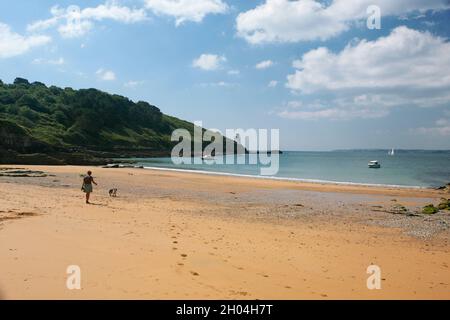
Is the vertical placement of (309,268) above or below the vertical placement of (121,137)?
below

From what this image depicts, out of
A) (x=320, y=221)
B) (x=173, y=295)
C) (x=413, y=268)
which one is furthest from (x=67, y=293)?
(x=320, y=221)

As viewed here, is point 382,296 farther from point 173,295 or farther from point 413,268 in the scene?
point 173,295

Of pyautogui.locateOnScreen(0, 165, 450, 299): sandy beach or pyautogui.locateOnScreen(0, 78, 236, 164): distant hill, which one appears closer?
pyautogui.locateOnScreen(0, 165, 450, 299): sandy beach

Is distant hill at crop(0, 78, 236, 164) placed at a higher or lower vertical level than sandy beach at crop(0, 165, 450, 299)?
higher

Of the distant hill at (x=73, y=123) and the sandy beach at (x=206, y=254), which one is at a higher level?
the distant hill at (x=73, y=123)

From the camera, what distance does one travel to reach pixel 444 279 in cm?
1080

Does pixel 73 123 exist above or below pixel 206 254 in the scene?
above

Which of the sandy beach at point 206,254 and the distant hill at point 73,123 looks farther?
the distant hill at point 73,123

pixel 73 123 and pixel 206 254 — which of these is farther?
pixel 73 123
